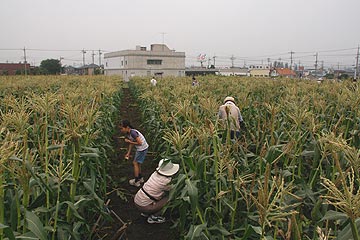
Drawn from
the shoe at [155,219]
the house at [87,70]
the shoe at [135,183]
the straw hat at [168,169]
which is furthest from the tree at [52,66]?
the straw hat at [168,169]

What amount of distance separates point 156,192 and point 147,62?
49.9 m

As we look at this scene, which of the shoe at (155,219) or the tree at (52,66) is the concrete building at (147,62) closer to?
the tree at (52,66)

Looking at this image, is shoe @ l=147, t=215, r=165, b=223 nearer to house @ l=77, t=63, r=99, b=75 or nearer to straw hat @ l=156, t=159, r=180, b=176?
straw hat @ l=156, t=159, r=180, b=176

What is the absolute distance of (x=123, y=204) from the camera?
16.7ft

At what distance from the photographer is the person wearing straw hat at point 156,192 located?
13.5 ft

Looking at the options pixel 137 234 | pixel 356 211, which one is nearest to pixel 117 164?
pixel 137 234

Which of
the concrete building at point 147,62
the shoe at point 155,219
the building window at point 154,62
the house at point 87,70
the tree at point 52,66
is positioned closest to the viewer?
the shoe at point 155,219

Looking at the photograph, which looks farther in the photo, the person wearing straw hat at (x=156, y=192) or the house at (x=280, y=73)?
the house at (x=280, y=73)

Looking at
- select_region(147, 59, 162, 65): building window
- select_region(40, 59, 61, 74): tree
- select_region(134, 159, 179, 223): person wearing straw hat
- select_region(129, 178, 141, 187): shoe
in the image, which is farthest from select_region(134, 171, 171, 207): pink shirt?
select_region(40, 59, 61, 74): tree

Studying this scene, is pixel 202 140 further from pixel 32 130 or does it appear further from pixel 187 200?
pixel 32 130

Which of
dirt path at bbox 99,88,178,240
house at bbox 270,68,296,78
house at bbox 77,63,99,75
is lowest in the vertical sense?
dirt path at bbox 99,88,178,240

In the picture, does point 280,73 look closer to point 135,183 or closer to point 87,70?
point 87,70

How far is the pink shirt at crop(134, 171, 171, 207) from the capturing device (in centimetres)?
416

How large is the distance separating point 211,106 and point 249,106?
10.6ft
